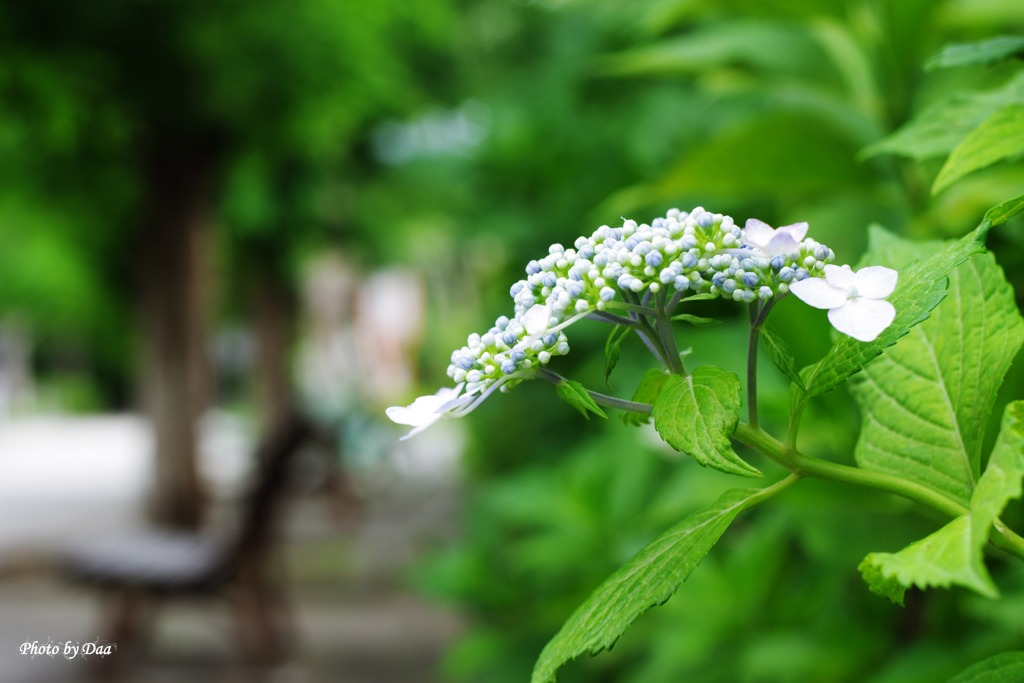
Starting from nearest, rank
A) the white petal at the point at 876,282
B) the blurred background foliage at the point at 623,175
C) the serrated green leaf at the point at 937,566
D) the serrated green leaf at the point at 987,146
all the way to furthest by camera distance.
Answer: the serrated green leaf at the point at 937,566, the white petal at the point at 876,282, the serrated green leaf at the point at 987,146, the blurred background foliage at the point at 623,175

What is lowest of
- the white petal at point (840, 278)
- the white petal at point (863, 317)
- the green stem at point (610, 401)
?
the white petal at point (863, 317)

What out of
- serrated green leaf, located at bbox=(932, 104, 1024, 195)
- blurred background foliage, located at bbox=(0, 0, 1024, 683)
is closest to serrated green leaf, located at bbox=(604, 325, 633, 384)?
serrated green leaf, located at bbox=(932, 104, 1024, 195)

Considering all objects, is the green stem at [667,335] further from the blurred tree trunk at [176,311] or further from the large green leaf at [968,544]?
the blurred tree trunk at [176,311]

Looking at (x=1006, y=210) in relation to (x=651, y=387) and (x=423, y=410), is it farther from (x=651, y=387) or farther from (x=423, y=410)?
(x=423, y=410)

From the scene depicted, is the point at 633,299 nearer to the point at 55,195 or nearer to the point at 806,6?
the point at 806,6

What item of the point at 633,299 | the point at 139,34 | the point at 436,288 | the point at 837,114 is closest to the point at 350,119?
the point at 139,34

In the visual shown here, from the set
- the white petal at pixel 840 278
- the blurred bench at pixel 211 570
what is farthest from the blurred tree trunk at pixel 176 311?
the white petal at pixel 840 278
